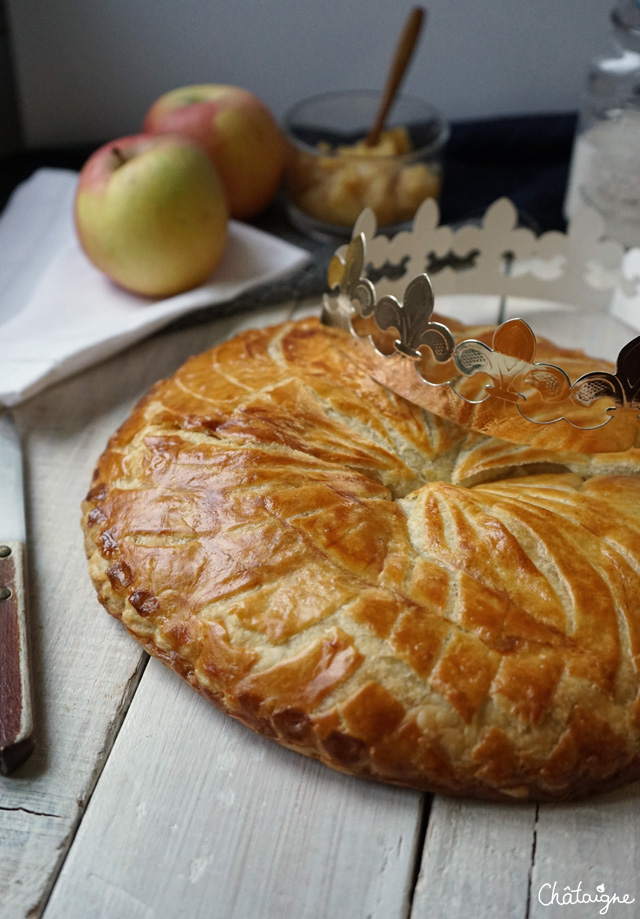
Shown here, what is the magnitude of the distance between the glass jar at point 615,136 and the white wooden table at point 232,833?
1377mm

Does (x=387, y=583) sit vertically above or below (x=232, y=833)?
above

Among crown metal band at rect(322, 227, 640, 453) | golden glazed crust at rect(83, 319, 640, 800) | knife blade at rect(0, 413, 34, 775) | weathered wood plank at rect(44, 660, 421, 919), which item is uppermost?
crown metal band at rect(322, 227, 640, 453)

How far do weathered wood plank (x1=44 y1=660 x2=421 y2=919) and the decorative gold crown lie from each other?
54 centimetres

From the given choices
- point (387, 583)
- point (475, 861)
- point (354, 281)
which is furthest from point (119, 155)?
point (475, 861)

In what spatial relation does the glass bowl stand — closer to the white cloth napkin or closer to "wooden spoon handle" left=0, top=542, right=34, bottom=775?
the white cloth napkin

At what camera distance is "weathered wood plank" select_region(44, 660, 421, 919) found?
1.00m

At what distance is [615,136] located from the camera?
78.9 inches

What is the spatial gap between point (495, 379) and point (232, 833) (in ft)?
2.28

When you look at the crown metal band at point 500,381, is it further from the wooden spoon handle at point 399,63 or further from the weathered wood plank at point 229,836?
Result: the wooden spoon handle at point 399,63

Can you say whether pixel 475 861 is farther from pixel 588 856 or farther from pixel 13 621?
pixel 13 621

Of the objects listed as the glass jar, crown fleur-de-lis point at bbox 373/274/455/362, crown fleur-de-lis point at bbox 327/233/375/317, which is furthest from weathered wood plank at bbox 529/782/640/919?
the glass jar

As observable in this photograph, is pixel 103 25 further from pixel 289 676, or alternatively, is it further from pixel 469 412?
pixel 289 676

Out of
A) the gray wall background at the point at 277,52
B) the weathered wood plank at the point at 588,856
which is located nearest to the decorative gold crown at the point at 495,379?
the weathered wood plank at the point at 588,856

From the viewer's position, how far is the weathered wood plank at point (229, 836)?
3.27 feet
